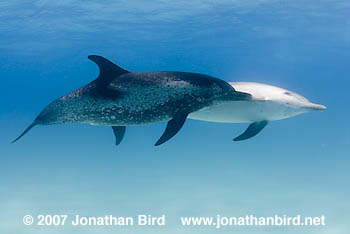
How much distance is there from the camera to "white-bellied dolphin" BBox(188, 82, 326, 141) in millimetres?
7090

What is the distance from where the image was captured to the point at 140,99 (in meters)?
4.72

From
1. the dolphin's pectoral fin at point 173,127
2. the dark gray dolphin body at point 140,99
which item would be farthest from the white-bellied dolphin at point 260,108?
the dolphin's pectoral fin at point 173,127

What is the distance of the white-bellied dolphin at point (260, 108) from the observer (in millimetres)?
7090

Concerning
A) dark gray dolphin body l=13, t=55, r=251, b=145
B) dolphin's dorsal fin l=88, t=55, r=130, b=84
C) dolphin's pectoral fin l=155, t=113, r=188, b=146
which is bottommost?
dolphin's pectoral fin l=155, t=113, r=188, b=146

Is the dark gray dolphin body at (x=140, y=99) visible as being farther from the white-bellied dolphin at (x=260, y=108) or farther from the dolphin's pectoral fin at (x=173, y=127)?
the white-bellied dolphin at (x=260, y=108)

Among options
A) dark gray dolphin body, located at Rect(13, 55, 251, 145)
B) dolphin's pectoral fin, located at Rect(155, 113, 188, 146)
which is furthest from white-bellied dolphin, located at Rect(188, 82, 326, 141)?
dolphin's pectoral fin, located at Rect(155, 113, 188, 146)

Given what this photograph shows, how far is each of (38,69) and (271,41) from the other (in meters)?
33.0

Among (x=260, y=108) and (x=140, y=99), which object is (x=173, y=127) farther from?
(x=260, y=108)

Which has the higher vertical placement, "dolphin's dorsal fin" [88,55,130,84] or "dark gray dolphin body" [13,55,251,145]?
"dolphin's dorsal fin" [88,55,130,84]

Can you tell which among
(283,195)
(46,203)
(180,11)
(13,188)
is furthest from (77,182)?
(180,11)

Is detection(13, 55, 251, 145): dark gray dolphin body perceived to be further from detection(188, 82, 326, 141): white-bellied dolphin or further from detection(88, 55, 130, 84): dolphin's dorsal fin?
detection(188, 82, 326, 141): white-bellied dolphin

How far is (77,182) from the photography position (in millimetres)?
19672

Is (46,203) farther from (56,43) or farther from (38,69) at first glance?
(38,69)

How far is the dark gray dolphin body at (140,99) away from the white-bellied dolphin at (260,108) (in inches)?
79.0
